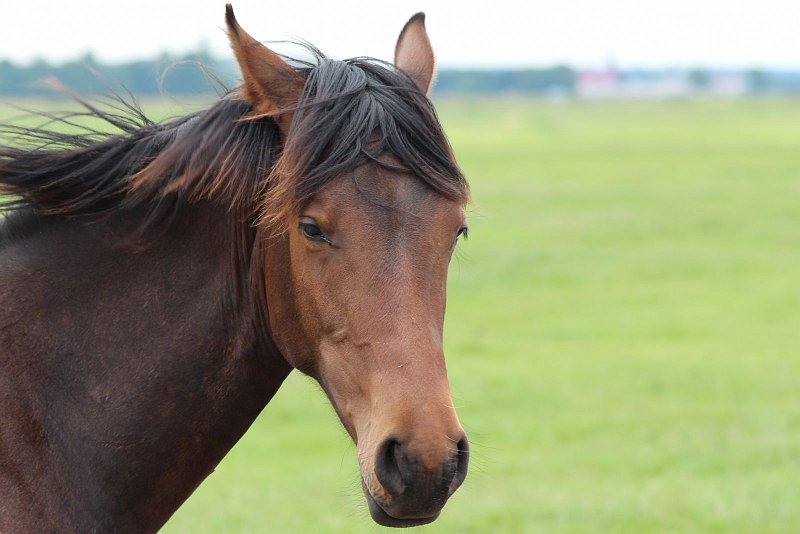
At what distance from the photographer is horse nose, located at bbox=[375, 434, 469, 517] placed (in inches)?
101

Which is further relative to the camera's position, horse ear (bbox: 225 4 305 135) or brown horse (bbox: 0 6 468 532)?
horse ear (bbox: 225 4 305 135)

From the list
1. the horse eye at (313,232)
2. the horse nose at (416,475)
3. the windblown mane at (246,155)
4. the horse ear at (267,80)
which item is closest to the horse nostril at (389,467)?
the horse nose at (416,475)

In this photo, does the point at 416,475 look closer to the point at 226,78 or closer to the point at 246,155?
the point at 246,155

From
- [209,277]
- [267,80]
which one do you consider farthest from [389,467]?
[267,80]

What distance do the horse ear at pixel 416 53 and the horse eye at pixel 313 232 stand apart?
2.10ft

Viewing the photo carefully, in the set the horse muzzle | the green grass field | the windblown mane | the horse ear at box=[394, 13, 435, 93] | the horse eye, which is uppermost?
the horse ear at box=[394, 13, 435, 93]

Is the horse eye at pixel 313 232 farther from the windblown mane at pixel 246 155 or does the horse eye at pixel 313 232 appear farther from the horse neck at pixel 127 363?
the horse neck at pixel 127 363

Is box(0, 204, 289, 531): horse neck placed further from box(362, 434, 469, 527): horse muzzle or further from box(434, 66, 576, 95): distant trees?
box(434, 66, 576, 95): distant trees

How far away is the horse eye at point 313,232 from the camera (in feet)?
9.44

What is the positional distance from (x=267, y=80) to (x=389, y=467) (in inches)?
46.6

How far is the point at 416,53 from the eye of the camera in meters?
3.48

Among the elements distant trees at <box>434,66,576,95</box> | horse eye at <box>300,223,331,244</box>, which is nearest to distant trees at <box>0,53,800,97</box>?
distant trees at <box>434,66,576,95</box>

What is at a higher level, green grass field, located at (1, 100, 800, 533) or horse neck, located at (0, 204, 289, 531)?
horse neck, located at (0, 204, 289, 531)

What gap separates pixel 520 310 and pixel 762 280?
4.99 m
